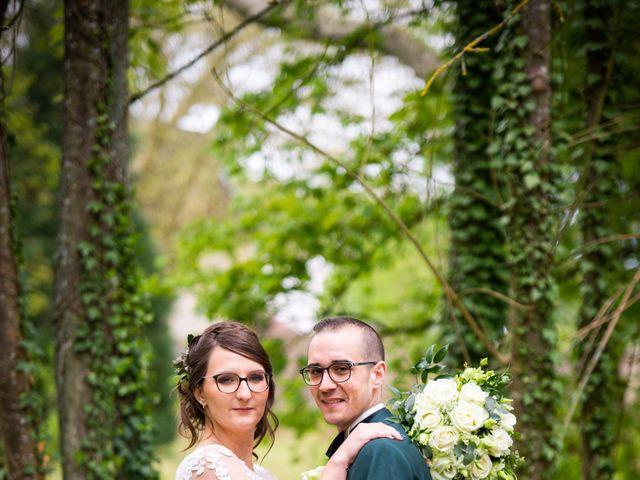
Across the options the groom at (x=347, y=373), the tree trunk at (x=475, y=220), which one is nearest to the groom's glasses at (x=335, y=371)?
the groom at (x=347, y=373)

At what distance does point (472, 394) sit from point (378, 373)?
0.36m

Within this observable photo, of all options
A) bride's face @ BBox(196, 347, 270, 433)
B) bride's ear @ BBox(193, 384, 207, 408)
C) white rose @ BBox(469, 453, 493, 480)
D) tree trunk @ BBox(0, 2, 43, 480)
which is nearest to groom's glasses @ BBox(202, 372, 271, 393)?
bride's face @ BBox(196, 347, 270, 433)

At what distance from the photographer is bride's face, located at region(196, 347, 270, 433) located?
113 inches

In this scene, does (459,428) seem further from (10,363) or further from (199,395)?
(10,363)

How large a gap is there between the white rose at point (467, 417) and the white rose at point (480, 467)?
0.43 feet

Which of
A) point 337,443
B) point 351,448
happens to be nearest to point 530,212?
point 337,443

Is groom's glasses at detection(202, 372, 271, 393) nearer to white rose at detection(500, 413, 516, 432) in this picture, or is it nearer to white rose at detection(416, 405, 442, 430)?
white rose at detection(416, 405, 442, 430)

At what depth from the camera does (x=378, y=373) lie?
2.75 m

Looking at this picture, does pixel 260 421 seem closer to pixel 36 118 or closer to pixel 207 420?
pixel 207 420

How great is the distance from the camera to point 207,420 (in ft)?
9.87

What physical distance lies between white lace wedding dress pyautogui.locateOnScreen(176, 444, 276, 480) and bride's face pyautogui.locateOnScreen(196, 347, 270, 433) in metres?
0.12

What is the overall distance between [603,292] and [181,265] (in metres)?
5.79

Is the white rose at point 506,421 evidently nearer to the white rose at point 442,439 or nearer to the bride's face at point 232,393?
the white rose at point 442,439

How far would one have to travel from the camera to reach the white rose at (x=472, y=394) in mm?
2707
